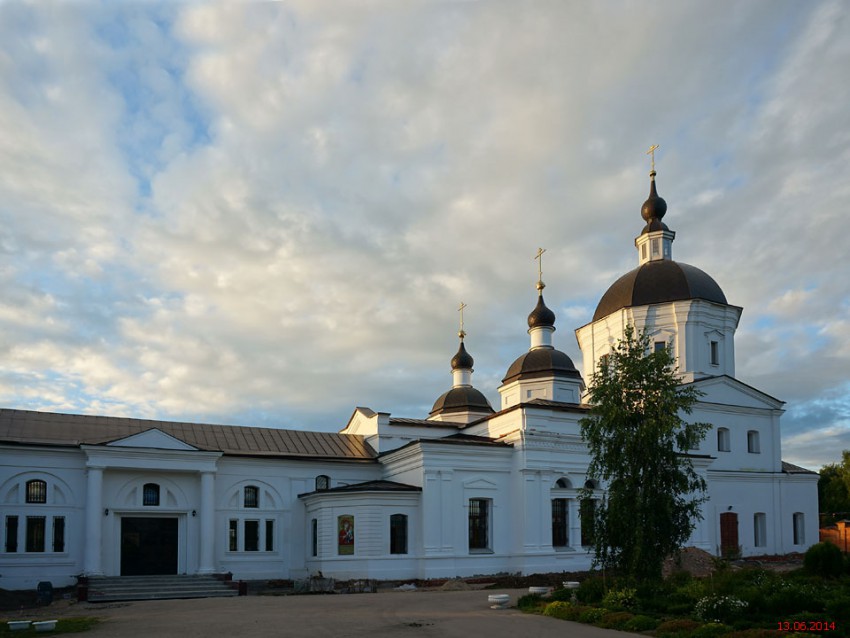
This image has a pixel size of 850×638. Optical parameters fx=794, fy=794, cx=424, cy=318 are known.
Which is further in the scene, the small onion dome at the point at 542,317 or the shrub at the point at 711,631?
the small onion dome at the point at 542,317

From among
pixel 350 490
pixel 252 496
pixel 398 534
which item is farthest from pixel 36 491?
pixel 398 534

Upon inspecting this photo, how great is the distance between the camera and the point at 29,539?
29625 mm

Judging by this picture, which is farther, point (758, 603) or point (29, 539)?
point (29, 539)

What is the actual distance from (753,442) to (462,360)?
16513mm

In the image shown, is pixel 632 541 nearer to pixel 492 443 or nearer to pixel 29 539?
pixel 492 443

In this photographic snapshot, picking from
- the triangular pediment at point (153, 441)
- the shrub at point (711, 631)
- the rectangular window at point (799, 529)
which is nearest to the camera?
the shrub at point (711, 631)

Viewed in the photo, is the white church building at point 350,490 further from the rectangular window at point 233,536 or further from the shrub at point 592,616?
the shrub at point 592,616

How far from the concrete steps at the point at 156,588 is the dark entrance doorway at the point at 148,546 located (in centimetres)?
145

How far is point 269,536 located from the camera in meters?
33.9

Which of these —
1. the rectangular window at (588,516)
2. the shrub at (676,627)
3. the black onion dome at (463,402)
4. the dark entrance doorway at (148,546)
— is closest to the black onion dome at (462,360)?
the black onion dome at (463,402)

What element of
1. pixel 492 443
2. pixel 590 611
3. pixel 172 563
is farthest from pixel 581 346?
pixel 590 611

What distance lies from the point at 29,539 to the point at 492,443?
1815 centimetres

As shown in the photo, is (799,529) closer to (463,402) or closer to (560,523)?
(560,523)

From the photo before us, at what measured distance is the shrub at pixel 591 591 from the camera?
764 inches
